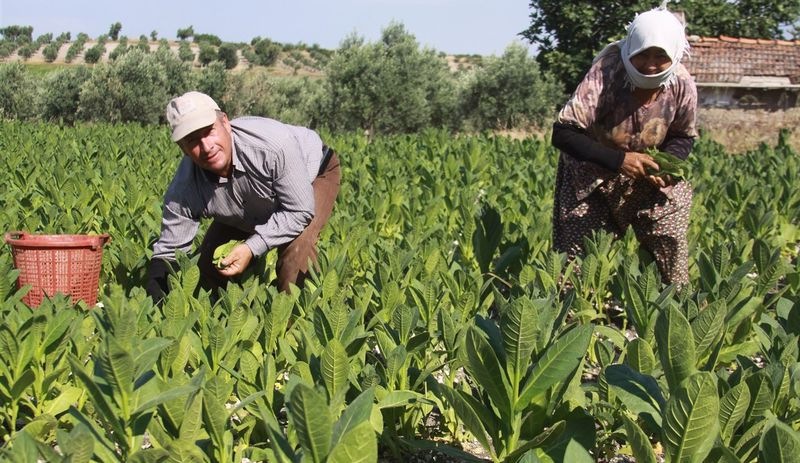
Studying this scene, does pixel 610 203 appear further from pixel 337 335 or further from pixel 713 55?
pixel 713 55

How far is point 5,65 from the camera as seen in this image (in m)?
32.2

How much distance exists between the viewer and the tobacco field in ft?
6.78

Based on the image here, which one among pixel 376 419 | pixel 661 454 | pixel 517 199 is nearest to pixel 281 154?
pixel 376 419

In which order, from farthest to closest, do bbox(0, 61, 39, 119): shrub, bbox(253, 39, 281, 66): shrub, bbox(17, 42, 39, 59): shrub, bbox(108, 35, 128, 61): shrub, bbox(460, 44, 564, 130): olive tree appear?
bbox(253, 39, 281, 66): shrub → bbox(17, 42, 39, 59): shrub → bbox(108, 35, 128, 61): shrub → bbox(460, 44, 564, 130): olive tree → bbox(0, 61, 39, 119): shrub

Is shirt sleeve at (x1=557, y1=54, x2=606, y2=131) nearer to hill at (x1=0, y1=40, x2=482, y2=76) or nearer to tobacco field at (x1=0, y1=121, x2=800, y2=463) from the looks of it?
tobacco field at (x1=0, y1=121, x2=800, y2=463)

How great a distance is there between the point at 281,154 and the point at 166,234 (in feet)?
2.30

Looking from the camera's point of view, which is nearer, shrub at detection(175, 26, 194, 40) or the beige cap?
the beige cap

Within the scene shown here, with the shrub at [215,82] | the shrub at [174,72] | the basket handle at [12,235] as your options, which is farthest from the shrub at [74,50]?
the basket handle at [12,235]

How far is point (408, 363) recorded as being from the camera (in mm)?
3090

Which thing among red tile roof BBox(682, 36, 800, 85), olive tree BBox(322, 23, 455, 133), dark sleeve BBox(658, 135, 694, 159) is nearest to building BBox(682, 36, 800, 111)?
red tile roof BBox(682, 36, 800, 85)

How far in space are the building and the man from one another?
17436mm

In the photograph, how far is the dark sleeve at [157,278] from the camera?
427cm

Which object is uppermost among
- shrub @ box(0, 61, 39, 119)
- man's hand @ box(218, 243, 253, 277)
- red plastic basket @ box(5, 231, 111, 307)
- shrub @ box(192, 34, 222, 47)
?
shrub @ box(192, 34, 222, 47)

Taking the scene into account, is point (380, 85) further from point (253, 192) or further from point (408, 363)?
point (408, 363)
